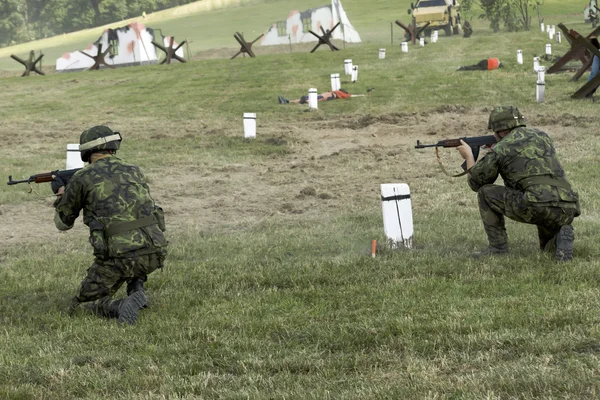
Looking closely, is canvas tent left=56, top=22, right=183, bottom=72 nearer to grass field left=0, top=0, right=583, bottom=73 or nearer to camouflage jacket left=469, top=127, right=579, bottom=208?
grass field left=0, top=0, right=583, bottom=73

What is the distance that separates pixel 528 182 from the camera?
25.6ft

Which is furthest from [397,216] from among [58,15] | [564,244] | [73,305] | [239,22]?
[58,15]

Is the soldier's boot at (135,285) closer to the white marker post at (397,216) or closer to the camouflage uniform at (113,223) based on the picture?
the camouflage uniform at (113,223)

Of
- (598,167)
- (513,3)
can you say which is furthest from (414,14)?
(598,167)

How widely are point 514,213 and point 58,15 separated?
110477mm

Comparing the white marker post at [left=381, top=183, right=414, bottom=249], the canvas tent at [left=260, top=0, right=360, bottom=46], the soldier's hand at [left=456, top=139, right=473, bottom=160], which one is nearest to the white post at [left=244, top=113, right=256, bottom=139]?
the white marker post at [left=381, top=183, right=414, bottom=249]

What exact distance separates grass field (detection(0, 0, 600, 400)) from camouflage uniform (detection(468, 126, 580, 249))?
448mm

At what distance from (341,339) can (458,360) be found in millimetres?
890

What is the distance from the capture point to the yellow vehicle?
5497 centimetres

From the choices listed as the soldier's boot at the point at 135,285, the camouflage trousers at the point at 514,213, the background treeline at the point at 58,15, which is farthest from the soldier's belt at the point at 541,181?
the background treeline at the point at 58,15

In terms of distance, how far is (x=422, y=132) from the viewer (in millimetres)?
18703

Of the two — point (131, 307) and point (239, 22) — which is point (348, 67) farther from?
point (239, 22)

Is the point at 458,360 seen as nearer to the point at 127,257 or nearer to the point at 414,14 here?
the point at 127,257

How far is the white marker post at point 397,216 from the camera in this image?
8758 millimetres
